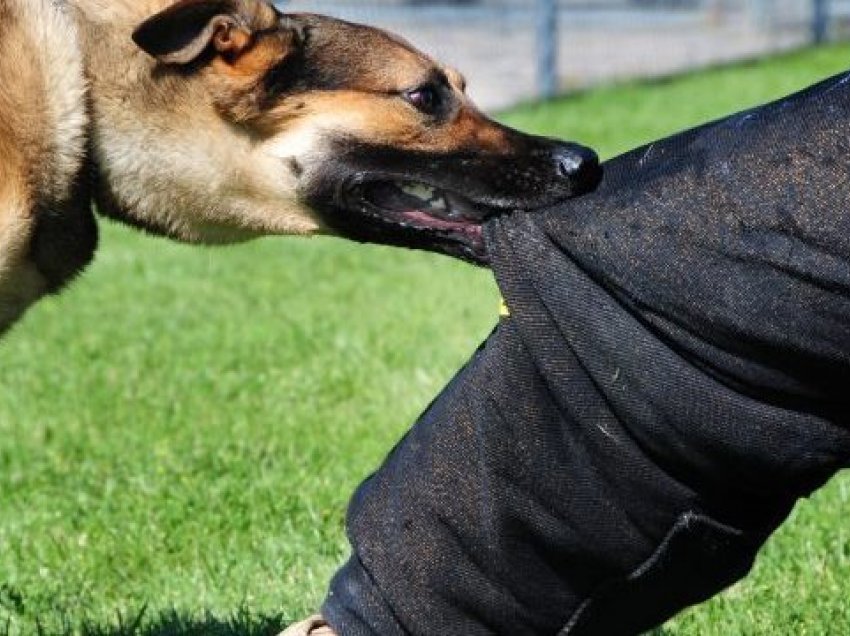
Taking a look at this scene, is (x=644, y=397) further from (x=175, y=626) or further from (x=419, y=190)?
(x=175, y=626)

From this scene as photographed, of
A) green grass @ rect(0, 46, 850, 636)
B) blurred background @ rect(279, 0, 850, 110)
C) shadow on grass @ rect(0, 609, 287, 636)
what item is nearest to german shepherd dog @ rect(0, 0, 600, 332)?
shadow on grass @ rect(0, 609, 287, 636)

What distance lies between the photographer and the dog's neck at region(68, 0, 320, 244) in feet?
11.7

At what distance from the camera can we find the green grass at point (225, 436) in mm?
3998

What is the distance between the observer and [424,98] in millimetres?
3721

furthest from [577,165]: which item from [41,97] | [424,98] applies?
[41,97]

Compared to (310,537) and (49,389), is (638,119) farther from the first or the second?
(310,537)

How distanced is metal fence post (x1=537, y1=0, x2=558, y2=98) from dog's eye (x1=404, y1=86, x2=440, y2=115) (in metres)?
10.8

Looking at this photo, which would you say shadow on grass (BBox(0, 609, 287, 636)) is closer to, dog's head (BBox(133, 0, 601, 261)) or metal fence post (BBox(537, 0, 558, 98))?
dog's head (BBox(133, 0, 601, 261))

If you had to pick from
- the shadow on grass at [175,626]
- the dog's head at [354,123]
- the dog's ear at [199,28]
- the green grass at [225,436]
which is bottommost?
the green grass at [225,436]

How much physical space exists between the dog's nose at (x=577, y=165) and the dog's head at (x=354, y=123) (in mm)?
47

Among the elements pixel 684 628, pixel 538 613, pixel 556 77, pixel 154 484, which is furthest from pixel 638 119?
pixel 538 613

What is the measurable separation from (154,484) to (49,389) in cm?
131

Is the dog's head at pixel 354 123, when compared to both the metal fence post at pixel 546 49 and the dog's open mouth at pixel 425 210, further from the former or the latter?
the metal fence post at pixel 546 49

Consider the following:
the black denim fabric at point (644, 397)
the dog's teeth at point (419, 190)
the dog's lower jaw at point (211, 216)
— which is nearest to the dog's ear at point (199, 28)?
the dog's lower jaw at point (211, 216)
